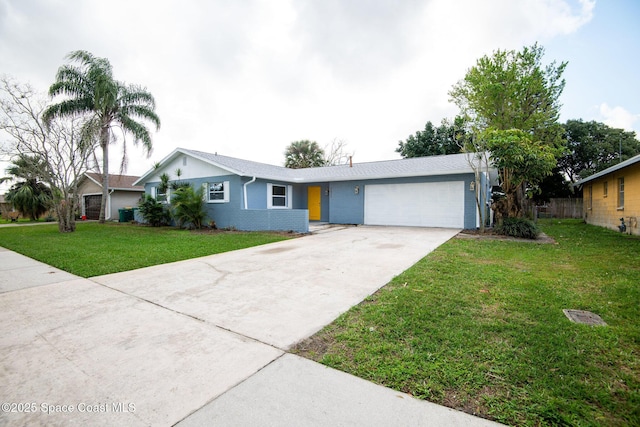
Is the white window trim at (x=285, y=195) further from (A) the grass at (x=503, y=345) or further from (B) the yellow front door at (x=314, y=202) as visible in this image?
(A) the grass at (x=503, y=345)

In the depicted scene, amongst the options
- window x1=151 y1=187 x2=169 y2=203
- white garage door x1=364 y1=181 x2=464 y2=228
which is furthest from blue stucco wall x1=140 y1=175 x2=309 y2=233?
white garage door x1=364 y1=181 x2=464 y2=228

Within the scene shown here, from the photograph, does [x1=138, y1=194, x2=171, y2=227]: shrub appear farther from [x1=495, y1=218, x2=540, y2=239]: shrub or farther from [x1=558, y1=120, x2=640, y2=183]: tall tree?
[x1=558, y1=120, x2=640, y2=183]: tall tree

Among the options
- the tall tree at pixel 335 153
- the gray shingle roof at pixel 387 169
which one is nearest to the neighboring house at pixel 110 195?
the gray shingle roof at pixel 387 169

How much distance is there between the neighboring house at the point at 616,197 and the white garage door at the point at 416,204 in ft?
17.9

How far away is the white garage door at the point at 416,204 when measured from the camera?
12.3 meters

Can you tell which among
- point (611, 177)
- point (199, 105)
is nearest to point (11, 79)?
point (199, 105)

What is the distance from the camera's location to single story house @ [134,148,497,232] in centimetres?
1204

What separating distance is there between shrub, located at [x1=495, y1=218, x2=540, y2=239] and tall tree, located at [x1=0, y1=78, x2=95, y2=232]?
17234mm

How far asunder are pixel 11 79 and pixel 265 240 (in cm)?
1250

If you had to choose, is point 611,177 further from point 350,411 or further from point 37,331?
point 37,331

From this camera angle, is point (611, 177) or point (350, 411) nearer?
point (350, 411)

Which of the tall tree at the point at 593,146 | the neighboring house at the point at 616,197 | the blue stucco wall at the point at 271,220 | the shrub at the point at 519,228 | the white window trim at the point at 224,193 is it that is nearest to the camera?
the shrub at the point at 519,228

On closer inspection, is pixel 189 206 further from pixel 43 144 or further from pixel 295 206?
pixel 43 144

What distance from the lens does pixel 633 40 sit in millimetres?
7605
